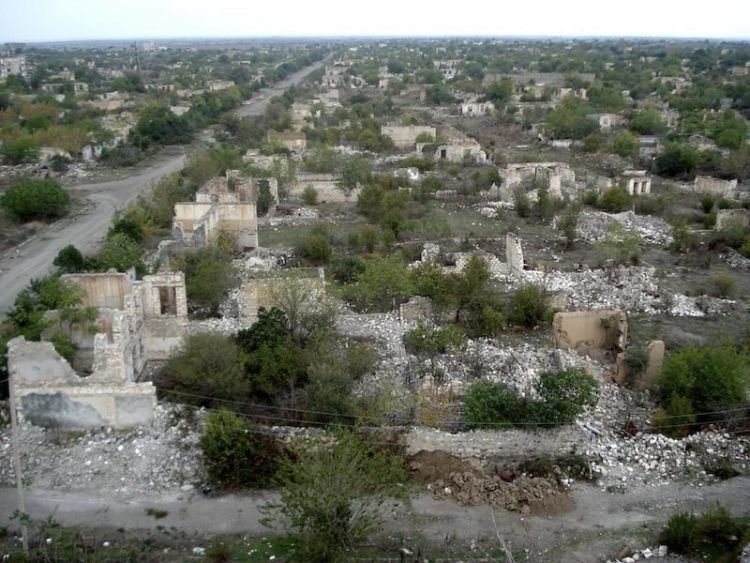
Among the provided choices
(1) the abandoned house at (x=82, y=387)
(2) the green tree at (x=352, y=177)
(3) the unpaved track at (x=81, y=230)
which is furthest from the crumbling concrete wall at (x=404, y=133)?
(1) the abandoned house at (x=82, y=387)

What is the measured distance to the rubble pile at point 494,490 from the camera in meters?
11.0

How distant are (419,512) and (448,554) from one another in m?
0.95

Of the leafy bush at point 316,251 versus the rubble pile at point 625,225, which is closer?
the leafy bush at point 316,251

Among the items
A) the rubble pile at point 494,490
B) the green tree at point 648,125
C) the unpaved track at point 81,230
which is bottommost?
the unpaved track at point 81,230

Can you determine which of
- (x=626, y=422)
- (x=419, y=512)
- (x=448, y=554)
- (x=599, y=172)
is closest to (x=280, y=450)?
(x=419, y=512)

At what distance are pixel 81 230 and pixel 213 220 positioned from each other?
774 centimetres

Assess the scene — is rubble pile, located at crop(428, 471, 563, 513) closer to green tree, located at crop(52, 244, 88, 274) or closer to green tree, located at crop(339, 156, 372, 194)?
green tree, located at crop(52, 244, 88, 274)

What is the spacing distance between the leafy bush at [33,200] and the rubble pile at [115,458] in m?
18.3

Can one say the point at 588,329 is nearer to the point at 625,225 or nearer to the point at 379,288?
the point at 379,288

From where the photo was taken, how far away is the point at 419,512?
10.8 meters

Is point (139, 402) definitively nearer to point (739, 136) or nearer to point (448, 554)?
point (448, 554)

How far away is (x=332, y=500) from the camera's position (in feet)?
30.6

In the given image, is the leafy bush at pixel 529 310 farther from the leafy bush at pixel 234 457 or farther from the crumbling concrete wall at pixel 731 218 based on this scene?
the crumbling concrete wall at pixel 731 218

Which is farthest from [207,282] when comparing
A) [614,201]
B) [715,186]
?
[715,186]
